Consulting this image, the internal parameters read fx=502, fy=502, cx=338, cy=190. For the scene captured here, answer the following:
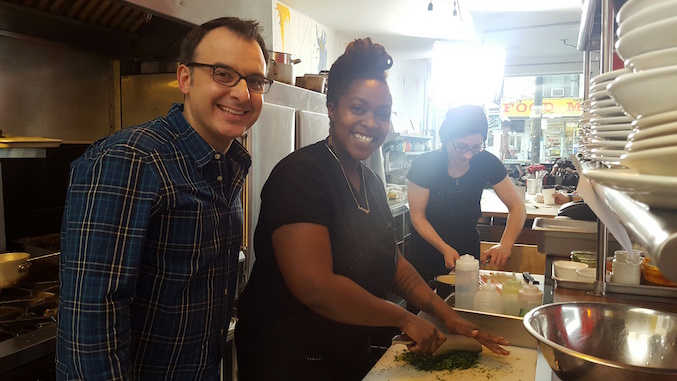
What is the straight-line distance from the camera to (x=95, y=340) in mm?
1126

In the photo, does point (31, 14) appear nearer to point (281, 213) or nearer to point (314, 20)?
point (281, 213)

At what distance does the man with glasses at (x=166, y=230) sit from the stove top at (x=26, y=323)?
0.54 m

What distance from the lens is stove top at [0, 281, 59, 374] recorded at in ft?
5.32

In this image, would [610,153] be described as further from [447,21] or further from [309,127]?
[447,21]

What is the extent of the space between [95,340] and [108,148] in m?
0.44

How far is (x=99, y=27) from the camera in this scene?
112 inches

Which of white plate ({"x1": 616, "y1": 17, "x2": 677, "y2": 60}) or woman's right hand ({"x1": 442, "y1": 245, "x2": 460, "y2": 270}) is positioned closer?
white plate ({"x1": 616, "y1": 17, "x2": 677, "y2": 60})

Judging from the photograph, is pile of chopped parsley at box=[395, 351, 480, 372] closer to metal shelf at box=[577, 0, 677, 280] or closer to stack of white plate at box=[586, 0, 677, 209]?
metal shelf at box=[577, 0, 677, 280]

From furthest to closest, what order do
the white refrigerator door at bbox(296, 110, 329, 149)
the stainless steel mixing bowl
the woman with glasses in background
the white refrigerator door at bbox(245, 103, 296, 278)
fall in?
1. the white refrigerator door at bbox(296, 110, 329, 149)
2. the woman with glasses in background
3. the white refrigerator door at bbox(245, 103, 296, 278)
4. the stainless steel mixing bowl

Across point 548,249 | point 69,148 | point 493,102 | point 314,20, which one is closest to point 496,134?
point 493,102

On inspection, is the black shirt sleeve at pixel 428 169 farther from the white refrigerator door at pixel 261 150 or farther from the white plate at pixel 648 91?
the white plate at pixel 648 91

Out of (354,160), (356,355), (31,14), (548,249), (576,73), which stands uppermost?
(576,73)

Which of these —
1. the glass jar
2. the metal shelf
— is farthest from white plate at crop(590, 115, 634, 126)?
the glass jar

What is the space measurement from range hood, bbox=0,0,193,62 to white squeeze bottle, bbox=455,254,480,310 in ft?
5.62
